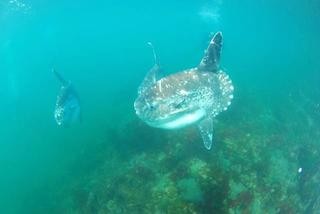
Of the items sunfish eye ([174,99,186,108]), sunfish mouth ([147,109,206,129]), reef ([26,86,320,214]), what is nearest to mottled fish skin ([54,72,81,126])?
reef ([26,86,320,214])

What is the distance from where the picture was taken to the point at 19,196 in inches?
556

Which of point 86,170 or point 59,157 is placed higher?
point 59,157

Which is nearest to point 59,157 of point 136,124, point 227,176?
point 136,124

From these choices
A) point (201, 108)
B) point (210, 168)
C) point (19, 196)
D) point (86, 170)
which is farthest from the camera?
point (19, 196)

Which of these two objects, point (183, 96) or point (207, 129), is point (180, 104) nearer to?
point (183, 96)

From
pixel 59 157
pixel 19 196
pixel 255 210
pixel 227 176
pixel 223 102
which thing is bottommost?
pixel 255 210

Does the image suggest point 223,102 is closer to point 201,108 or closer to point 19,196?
point 201,108

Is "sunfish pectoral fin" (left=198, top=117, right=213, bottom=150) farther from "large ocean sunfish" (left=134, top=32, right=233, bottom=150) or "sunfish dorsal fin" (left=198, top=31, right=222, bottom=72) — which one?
"sunfish dorsal fin" (left=198, top=31, right=222, bottom=72)

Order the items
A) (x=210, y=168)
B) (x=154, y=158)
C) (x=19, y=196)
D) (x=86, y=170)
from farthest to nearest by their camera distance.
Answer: (x=19, y=196), (x=86, y=170), (x=154, y=158), (x=210, y=168)

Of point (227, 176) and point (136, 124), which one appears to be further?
point (136, 124)

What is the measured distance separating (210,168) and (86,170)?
453 centimetres

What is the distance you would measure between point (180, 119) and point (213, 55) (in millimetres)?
1699

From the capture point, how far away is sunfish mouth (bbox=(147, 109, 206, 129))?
8.15 m

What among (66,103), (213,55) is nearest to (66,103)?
(66,103)
